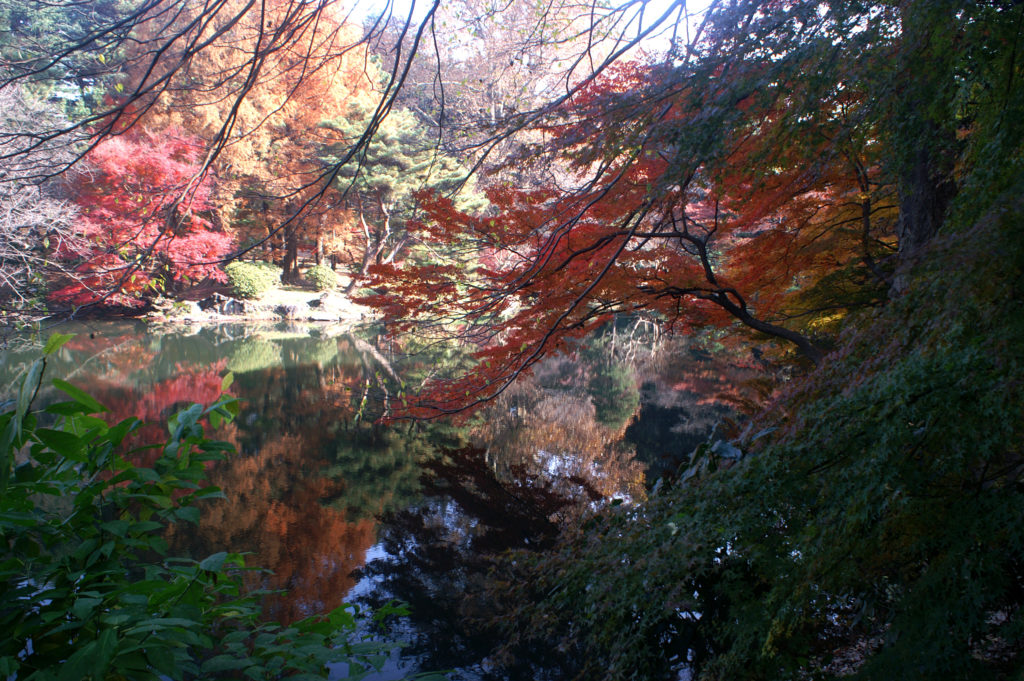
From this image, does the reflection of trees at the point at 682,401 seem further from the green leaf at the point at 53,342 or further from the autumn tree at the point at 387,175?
the autumn tree at the point at 387,175

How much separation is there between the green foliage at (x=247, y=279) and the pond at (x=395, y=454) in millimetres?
2706

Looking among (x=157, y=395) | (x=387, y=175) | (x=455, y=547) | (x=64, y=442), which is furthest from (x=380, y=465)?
(x=387, y=175)

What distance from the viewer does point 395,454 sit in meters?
7.17

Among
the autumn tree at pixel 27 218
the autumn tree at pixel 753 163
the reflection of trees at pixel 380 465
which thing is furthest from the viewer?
the autumn tree at pixel 27 218

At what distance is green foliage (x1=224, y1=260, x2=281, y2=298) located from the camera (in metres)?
16.3

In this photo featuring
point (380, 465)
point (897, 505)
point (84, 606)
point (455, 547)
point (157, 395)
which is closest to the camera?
point (84, 606)

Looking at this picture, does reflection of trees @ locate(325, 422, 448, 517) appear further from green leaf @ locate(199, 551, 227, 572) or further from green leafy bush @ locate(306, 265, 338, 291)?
green leafy bush @ locate(306, 265, 338, 291)

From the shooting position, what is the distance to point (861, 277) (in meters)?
4.68

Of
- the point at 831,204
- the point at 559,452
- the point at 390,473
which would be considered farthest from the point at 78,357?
the point at 831,204

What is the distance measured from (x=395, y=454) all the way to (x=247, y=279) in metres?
11.3

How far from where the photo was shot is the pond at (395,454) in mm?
4398

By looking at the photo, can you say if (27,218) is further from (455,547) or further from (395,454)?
(455,547)

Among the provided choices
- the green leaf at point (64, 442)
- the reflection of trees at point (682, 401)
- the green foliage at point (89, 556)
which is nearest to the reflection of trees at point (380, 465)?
the reflection of trees at point (682, 401)

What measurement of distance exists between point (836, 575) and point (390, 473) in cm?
557
